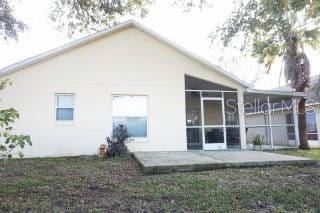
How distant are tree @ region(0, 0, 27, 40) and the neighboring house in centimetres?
366

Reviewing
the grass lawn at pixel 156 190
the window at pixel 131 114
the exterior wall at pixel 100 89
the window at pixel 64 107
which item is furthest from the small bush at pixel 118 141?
the grass lawn at pixel 156 190

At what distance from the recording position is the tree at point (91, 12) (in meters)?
10.5

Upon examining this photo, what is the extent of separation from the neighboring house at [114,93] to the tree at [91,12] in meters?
0.69

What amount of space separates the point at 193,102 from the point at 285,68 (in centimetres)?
542

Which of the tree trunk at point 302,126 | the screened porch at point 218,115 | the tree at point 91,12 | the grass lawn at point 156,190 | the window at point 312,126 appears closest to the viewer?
the grass lawn at point 156,190

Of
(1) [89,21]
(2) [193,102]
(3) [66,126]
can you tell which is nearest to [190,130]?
(2) [193,102]

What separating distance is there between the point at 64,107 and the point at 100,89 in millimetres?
1596

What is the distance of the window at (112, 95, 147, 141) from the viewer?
11883mm

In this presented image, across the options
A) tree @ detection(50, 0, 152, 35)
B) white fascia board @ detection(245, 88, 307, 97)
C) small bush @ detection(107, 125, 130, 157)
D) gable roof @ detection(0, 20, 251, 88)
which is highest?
tree @ detection(50, 0, 152, 35)

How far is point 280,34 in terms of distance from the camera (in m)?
13.0

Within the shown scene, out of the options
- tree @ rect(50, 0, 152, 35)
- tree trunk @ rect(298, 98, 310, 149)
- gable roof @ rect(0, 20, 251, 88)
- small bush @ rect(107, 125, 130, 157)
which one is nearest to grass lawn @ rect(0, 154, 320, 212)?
small bush @ rect(107, 125, 130, 157)

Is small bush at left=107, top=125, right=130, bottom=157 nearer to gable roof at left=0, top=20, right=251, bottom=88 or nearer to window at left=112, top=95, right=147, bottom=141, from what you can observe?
window at left=112, top=95, right=147, bottom=141

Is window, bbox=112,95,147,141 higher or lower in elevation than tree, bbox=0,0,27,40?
lower

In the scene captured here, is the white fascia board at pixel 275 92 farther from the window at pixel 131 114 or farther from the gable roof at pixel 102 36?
the window at pixel 131 114
